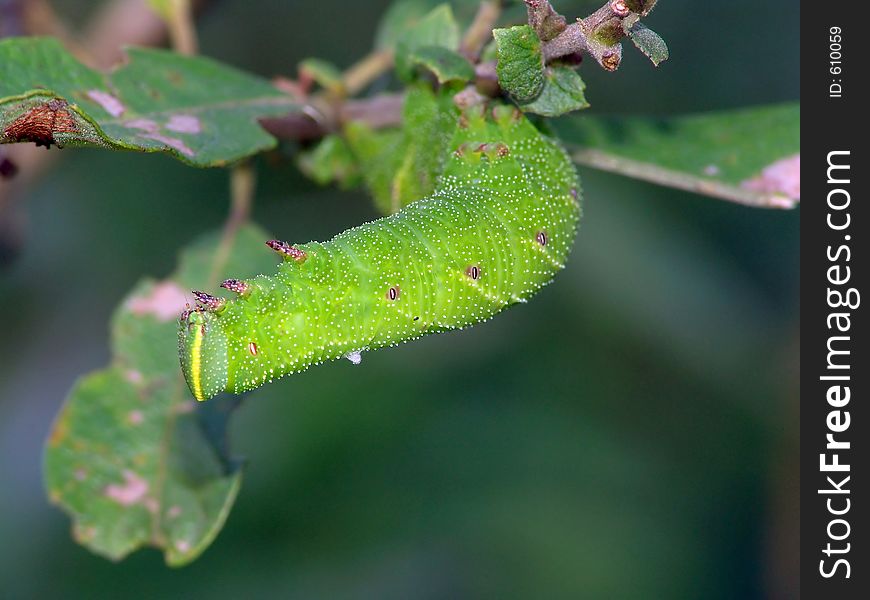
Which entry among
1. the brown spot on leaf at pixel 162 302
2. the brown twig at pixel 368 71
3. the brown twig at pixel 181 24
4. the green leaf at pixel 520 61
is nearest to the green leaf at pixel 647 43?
the green leaf at pixel 520 61

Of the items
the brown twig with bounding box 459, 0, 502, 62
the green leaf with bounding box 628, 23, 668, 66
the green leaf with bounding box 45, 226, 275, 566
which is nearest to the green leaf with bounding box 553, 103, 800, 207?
the brown twig with bounding box 459, 0, 502, 62

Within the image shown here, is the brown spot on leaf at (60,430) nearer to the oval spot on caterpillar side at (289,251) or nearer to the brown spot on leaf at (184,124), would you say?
the brown spot on leaf at (184,124)

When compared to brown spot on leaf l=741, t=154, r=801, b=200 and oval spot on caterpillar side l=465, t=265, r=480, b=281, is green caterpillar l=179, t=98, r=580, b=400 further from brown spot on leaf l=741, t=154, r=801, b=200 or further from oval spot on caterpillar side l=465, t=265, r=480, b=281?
brown spot on leaf l=741, t=154, r=801, b=200

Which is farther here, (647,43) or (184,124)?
(184,124)

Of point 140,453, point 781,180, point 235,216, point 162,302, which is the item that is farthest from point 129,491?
point 781,180

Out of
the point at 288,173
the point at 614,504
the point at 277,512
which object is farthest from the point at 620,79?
the point at 277,512

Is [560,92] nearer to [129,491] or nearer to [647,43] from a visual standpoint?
[647,43]

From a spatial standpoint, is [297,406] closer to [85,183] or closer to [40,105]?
[85,183]
